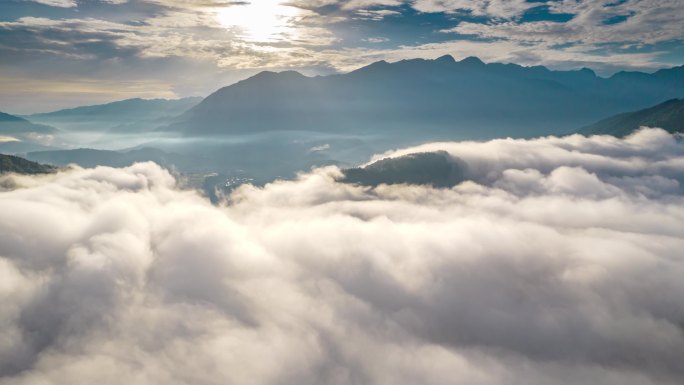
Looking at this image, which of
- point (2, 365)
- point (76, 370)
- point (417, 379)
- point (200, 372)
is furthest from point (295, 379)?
point (2, 365)

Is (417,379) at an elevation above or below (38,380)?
below

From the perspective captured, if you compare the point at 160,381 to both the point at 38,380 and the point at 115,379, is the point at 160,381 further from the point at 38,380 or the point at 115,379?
the point at 38,380

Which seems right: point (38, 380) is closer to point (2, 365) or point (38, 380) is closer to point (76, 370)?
point (76, 370)

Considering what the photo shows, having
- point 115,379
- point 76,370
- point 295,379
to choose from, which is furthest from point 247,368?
point 76,370

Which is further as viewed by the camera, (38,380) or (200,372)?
(200,372)

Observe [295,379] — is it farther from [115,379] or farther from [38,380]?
[38,380]

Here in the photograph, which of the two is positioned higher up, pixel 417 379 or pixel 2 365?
pixel 2 365

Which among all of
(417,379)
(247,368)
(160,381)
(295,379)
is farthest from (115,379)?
(417,379)
